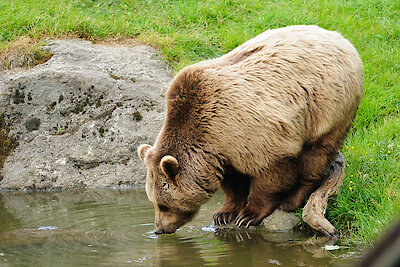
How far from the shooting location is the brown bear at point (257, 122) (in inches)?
187

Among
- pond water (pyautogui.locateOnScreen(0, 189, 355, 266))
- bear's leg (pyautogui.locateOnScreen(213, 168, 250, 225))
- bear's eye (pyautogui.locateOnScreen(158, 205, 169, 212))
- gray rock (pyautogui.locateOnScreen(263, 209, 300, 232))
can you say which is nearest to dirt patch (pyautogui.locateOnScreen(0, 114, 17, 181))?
pond water (pyautogui.locateOnScreen(0, 189, 355, 266))

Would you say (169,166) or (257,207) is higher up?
(169,166)

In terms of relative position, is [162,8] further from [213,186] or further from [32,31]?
[213,186]

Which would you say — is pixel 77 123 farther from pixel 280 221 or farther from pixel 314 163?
pixel 314 163

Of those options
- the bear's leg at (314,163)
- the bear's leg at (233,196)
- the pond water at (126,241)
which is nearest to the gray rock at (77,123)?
the pond water at (126,241)

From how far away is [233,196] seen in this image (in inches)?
222

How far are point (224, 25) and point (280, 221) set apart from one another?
19.0ft

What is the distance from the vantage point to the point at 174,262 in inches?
174

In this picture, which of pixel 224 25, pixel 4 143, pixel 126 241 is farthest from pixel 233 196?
pixel 224 25

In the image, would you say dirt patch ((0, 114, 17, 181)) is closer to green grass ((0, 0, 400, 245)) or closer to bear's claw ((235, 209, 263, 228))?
green grass ((0, 0, 400, 245))

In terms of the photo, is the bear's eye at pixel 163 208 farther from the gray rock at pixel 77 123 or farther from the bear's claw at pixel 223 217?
the gray rock at pixel 77 123

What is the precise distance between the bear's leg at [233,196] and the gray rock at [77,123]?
7.24ft

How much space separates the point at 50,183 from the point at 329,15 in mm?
6184

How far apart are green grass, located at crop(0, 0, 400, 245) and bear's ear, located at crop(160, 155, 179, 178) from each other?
2328 mm
